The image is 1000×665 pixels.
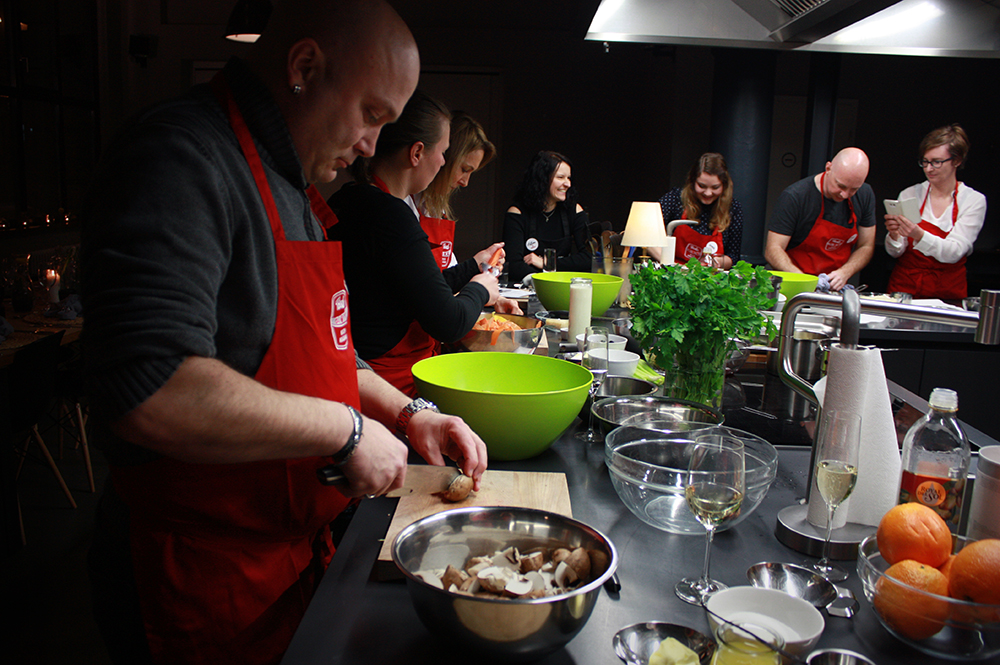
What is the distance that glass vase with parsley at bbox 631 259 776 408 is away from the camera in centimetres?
152

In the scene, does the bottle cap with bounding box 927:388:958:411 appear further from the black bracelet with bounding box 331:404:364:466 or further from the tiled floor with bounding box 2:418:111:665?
the tiled floor with bounding box 2:418:111:665

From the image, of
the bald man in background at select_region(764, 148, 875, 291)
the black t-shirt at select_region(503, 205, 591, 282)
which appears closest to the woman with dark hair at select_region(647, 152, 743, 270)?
the bald man in background at select_region(764, 148, 875, 291)

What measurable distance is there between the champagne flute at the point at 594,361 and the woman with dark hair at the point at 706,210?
3.08 metres

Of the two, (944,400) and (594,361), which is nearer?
(944,400)

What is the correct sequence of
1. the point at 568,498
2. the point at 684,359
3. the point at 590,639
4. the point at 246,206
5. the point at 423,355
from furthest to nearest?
the point at 423,355, the point at 684,359, the point at 568,498, the point at 246,206, the point at 590,639

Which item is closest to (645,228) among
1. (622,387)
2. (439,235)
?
(439,235)

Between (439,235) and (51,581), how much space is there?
2.08m

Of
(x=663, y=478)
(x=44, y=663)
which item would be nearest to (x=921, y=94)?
(x=663, y=478)

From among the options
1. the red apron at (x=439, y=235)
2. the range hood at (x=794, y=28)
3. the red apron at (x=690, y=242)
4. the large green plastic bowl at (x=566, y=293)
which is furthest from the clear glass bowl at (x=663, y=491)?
the red apron at (x=690, y=242)

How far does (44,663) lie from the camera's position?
2.31 m

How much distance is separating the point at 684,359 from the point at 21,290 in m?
4.14

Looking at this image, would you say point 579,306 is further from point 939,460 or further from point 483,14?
point 483,14

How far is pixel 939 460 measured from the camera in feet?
3.36

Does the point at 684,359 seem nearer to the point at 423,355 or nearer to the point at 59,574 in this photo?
the point at 423,355
